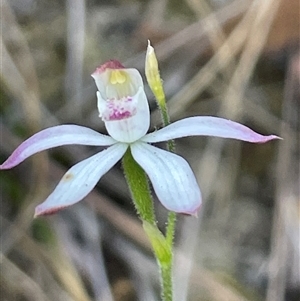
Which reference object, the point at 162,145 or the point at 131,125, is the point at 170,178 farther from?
the point at 162,145

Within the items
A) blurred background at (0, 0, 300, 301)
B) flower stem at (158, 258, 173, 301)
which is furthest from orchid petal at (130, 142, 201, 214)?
blurred background at (0, 0, 300, 301)

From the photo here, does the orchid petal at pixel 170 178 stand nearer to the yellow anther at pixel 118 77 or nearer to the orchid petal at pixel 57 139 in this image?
the orchid petal at pixel 57 139

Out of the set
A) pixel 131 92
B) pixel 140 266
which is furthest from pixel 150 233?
pixel 140 266

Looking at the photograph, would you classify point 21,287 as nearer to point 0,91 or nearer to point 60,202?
point 0,91

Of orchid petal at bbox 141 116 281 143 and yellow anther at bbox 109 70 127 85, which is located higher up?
yellow anther at bbox 109 70 127 85

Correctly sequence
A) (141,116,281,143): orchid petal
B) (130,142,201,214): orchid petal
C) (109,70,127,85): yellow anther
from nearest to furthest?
(130,142,201,214): orchid petal → (141,116,281,143): orchid petal → (109,70,127,85): yellow anther

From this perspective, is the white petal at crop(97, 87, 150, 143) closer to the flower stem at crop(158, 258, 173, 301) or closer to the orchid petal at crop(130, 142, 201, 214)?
the orchid petal at crop(130, 142, 201, 214)

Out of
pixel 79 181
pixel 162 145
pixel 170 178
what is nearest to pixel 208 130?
pixel 170 178

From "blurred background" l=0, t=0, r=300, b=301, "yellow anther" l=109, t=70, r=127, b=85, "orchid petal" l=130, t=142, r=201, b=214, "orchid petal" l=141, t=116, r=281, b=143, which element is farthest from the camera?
"blurred background" l=0, t=0, r=300, b=301
